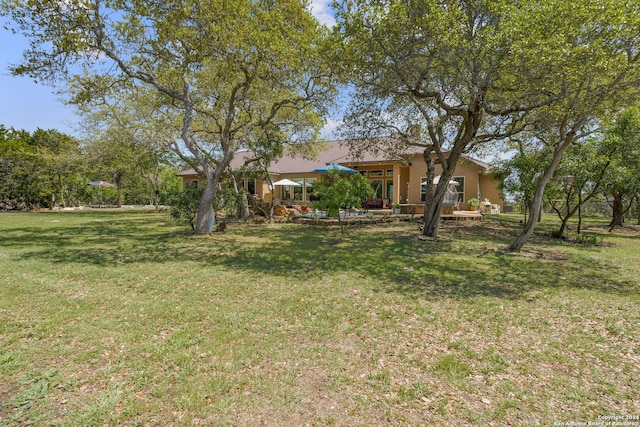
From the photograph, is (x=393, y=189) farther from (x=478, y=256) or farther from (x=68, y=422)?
(x=68, y=422)

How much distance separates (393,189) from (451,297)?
17.5m

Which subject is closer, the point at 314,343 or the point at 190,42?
the point at 314,343

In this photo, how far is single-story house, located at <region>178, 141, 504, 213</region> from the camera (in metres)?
21.2

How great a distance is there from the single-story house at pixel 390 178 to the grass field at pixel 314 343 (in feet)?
43.4

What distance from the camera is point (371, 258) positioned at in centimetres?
805

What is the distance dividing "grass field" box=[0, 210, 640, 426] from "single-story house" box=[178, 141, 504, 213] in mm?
13226

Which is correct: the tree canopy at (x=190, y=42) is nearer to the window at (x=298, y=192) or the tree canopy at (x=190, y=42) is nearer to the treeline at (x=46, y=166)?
the treeline at (x=46, y=166)

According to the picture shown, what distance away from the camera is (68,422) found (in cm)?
236

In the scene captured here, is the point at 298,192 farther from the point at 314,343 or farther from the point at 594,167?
the point at 314,343

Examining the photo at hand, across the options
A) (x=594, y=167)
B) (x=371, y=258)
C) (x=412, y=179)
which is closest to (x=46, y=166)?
(x=371, y=258)

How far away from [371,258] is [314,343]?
4681mm

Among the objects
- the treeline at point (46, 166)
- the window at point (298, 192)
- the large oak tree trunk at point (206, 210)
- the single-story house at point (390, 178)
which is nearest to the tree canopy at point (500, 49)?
the large oak tree trunk at point (206, 210)

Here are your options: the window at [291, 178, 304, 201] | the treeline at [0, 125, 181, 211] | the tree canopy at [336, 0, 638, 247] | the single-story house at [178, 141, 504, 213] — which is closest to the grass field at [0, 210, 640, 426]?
the tree canopy at [336, 0, 638, 247]

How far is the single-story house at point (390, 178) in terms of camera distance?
834 inches
